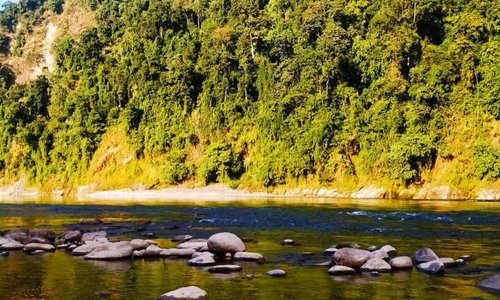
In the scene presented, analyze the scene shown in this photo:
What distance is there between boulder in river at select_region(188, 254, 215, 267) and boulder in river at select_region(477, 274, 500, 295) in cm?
690

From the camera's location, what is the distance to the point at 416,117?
61.0 m

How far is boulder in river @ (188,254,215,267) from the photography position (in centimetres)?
1509

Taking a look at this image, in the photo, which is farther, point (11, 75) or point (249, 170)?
point (11, 75)

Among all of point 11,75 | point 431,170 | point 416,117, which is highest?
point 11,75

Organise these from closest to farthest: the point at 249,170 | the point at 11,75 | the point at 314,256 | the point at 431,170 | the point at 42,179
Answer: the point at 314,256, the point at 431,170, the point at 249,170, the point at 42,179, the point at 11,75

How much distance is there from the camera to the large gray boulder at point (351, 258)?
1432cm

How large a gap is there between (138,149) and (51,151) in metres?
20.4

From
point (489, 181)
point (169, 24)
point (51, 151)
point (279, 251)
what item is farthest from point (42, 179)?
point (279, 251)

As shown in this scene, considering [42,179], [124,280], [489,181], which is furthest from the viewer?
[42,179]

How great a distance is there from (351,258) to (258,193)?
55.8m

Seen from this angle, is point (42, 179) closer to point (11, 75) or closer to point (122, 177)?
point (122, 177)

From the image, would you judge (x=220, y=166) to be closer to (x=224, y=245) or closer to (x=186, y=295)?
(x=224, y=245)

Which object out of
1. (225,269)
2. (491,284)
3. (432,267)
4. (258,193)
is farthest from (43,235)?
(258,193)

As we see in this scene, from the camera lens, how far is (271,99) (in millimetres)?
78562
